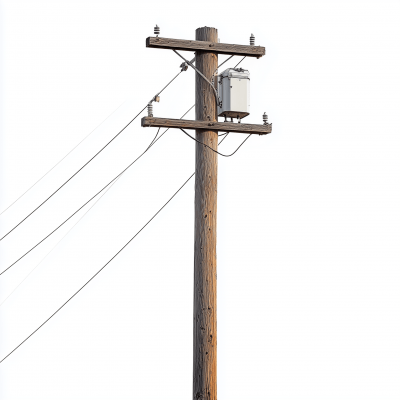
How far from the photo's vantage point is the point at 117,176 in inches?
436

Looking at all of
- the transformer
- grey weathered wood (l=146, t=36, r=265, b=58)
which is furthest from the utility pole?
the transformer

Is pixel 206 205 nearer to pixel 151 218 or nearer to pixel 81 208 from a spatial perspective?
pixel 151 218

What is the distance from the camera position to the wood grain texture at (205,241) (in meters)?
9.34

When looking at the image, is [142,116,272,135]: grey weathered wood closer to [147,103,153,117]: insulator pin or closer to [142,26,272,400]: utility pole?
[142,26,272,400]: utility pole

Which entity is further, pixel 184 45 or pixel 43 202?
pixel 43 202

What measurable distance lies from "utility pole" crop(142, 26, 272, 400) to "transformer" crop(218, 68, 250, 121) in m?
0.12

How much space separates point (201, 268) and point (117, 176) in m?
2.35

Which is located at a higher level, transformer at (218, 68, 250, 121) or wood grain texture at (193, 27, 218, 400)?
transformer at (218, 68, 250, 121)

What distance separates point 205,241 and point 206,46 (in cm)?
241

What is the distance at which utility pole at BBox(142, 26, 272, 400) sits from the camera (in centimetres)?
933

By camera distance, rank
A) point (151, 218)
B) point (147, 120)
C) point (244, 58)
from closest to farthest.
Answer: point (147, 120), point (244, 58), point (151, 218)

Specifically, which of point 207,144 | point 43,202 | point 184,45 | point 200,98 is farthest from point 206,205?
point 43,202

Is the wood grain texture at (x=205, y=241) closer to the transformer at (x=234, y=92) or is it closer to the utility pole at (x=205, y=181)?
the utility pole at (x=205, y=181)

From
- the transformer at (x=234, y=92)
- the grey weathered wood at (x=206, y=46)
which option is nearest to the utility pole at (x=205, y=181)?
the grey weathered wood at (x=206, y=46)
